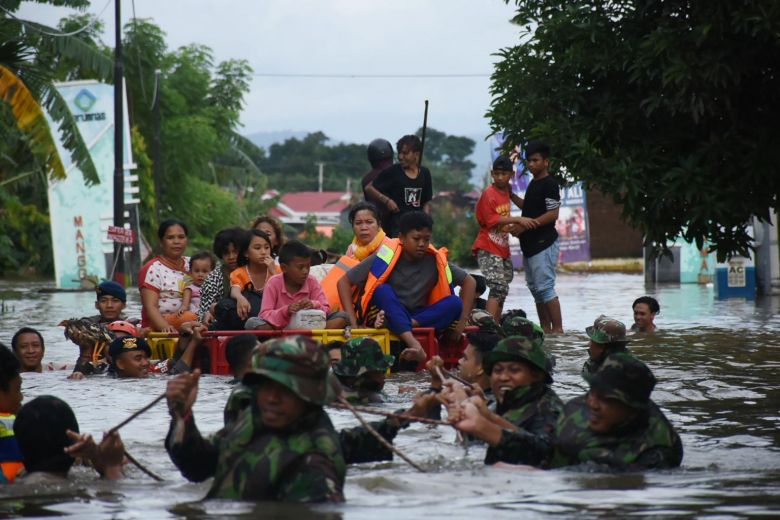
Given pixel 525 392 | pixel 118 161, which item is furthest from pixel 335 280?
pixel 118 161

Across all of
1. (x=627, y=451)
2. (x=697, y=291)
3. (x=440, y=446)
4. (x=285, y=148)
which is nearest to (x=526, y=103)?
(x=440, y=446)

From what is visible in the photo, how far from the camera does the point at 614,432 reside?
7160 mm

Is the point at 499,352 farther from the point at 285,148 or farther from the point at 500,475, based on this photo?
the point at 285,148

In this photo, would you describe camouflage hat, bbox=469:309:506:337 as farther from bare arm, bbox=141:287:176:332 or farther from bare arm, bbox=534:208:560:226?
bare arm, bbox=141:287:176:332

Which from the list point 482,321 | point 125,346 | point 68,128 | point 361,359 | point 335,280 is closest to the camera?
point 361,359

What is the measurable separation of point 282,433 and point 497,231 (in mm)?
9633

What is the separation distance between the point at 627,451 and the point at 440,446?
1.51 meters

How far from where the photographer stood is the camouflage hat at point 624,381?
6.84m

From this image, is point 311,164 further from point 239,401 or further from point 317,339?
point 239,401

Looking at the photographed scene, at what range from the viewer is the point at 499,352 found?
748 centimetres

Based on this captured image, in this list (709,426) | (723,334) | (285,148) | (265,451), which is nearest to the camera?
(265,451)

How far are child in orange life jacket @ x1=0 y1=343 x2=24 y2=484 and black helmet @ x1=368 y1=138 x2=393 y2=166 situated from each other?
832 centimetres

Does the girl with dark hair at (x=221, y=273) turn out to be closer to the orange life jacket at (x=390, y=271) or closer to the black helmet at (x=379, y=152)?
the orange life jacket at (x=390, y=271)

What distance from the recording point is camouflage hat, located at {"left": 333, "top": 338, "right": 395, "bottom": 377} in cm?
923
